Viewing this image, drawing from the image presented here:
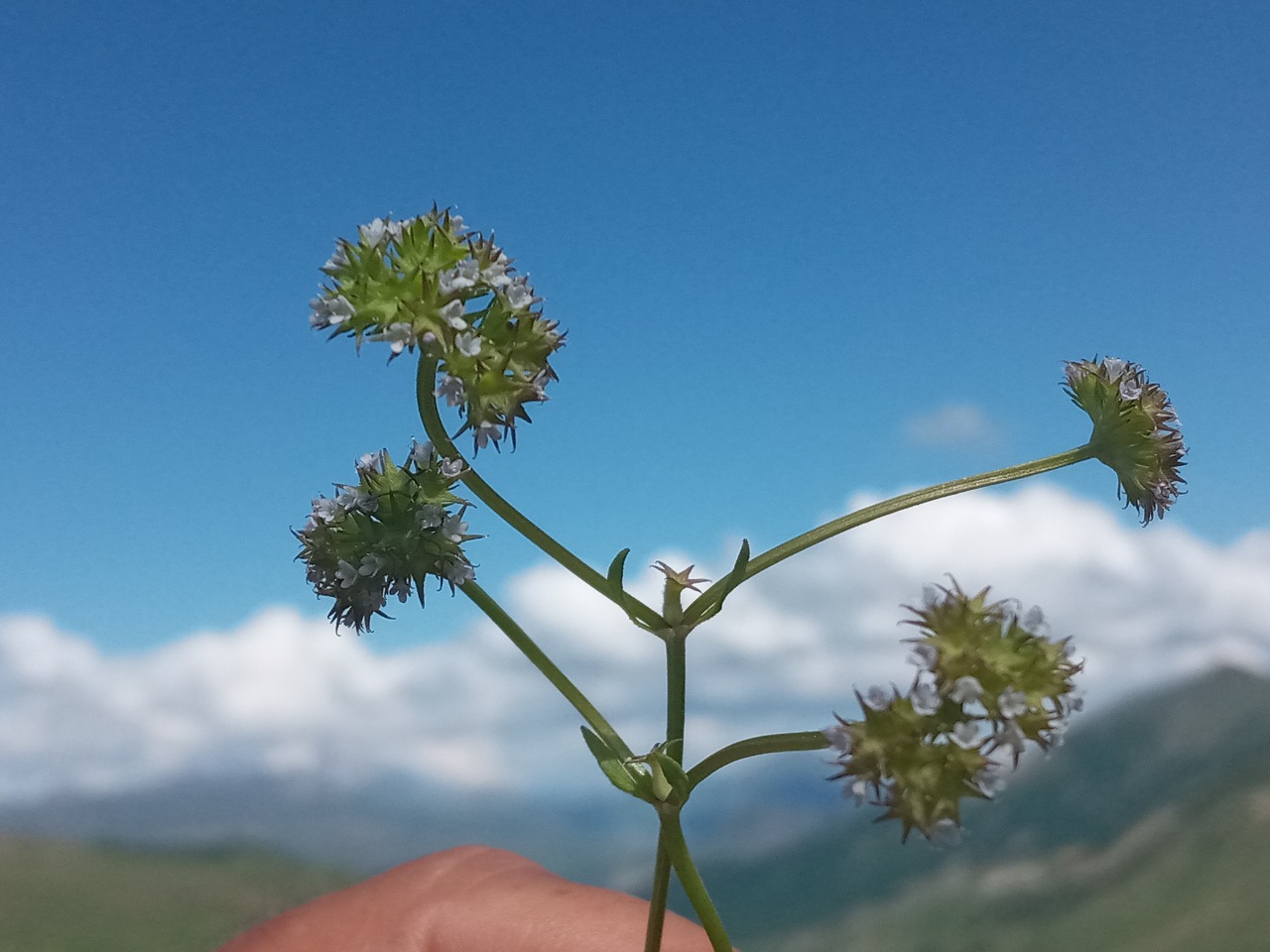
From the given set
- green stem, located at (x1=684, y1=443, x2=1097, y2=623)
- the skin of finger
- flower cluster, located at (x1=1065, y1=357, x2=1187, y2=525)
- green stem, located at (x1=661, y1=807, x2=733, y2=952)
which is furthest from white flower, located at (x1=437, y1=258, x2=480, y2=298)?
the skin of finger

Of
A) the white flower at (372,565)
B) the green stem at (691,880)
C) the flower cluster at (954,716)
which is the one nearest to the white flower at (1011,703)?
the flower cluster at (954,716)

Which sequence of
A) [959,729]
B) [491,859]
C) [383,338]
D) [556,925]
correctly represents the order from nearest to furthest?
[959,729]
[383,338]
[556,925]
[491,859]

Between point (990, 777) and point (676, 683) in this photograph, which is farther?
point (676, 683)

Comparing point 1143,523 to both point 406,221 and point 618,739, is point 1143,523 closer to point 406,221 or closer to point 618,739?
point 618,739

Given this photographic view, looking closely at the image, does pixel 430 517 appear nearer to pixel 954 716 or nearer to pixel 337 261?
pixel 337 261

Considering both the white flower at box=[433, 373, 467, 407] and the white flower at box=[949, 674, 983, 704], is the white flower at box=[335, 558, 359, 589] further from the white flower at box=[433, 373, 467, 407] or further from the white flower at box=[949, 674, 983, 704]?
the white flower at box=[949, 674, 983, 704]

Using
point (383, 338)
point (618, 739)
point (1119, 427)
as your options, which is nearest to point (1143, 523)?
point (1119, 427)

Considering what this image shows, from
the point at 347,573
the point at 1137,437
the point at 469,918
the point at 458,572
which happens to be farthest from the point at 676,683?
the point at 469,918
